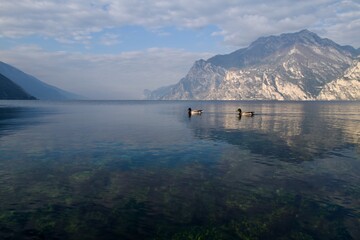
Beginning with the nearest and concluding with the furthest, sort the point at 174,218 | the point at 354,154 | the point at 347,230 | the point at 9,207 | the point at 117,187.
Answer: the point at 347,230 → the point at 174,218 → the point at 9,207 → the point at 117,187 → the point at 354,154

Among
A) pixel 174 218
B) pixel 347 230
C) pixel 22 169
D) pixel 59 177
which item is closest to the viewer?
pixel 347 230

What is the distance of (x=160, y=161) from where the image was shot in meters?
36.2

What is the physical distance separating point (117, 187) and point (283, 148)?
30.5m

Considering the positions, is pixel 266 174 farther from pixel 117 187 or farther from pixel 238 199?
pixel 117 187

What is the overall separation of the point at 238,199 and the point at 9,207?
57.5ft

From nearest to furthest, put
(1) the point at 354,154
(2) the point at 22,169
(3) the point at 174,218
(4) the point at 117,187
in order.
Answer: (3) the point at 174,218 → (4) the point at 117,187 → (2) the point at 22,169 → (1) the point at 354,154

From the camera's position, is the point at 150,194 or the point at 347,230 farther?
the point at 150,194

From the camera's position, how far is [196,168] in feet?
107

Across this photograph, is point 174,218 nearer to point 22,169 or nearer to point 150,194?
point 150,194

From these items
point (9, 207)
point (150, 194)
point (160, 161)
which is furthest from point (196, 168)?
point (9, 207)

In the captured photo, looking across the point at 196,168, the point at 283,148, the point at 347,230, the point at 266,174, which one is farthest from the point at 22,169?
the point at 283,148

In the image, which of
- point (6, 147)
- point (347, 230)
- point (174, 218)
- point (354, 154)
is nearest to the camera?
point (347, 230)

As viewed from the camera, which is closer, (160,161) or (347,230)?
(347,230)

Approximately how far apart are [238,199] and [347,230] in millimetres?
7700
